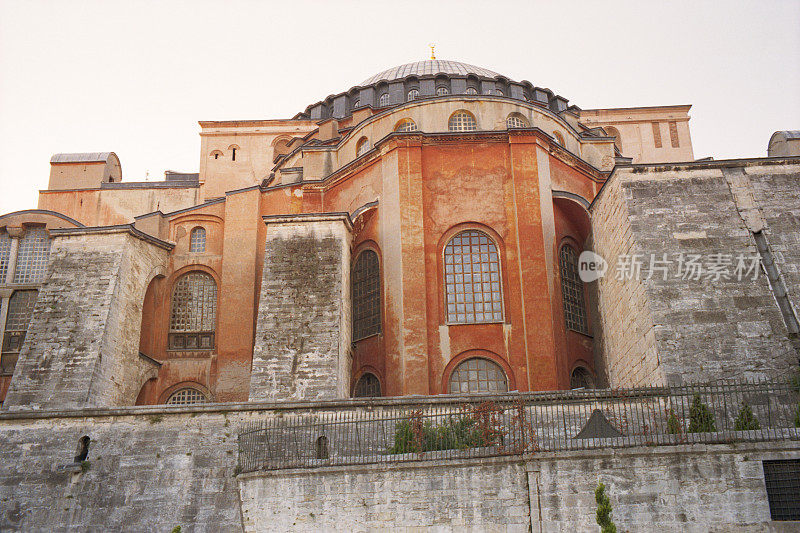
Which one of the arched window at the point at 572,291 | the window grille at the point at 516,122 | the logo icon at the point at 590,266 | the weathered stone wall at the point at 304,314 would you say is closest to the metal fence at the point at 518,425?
the weathered stone wall at the point at 304,314

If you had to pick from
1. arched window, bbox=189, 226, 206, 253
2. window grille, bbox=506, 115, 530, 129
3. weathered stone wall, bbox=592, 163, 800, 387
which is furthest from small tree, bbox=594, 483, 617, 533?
arched window, bbox=189, 226, 206, 253

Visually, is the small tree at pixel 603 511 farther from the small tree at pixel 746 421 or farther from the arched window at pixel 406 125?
the arched window at pixel 406 125

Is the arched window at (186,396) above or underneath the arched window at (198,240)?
underneath

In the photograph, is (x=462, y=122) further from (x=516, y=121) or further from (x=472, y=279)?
(x=472, y=279)

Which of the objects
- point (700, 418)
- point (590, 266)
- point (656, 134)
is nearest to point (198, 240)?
point (590, 266)

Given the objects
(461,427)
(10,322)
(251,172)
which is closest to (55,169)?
(251,172)

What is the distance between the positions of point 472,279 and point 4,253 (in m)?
14.8

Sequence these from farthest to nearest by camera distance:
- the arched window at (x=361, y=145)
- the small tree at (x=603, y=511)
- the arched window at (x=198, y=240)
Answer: the arched window at (x=361, y=145) < the arched window at (x=198, y=240) < the small tree at (x=603, y=511)

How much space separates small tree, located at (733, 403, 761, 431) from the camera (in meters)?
13.9

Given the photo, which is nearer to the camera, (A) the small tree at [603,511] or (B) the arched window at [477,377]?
(A) the small tree at [603,511]

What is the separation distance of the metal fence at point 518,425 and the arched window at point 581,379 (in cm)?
542

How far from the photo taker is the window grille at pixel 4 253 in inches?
963

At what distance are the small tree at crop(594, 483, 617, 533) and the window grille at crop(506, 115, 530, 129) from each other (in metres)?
13.7

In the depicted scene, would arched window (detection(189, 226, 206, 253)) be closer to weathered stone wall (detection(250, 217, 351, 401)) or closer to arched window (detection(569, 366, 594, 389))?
weathered stone wall (detection(250, 217, 351, 401))
